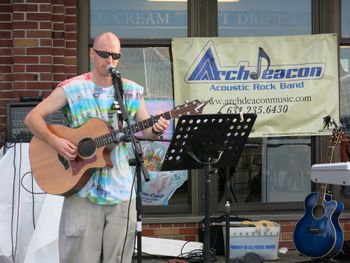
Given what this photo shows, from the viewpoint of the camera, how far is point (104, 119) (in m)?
3.59

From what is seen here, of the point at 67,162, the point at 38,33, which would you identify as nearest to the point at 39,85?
the point at 38,33

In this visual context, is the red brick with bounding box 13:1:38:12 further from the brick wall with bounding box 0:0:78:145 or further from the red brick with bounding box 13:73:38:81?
the red brick with bounding box 13:73:38:81

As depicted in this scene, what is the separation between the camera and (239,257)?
5512mm

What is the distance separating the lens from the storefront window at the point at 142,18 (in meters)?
6.00

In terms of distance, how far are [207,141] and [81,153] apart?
80cm

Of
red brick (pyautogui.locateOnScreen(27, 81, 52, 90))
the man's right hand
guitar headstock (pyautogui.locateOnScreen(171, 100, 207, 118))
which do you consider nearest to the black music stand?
guitar headstock (pyautogui.locateOnScreen(171, 100, 207, 118))

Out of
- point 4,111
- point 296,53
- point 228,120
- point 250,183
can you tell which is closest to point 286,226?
point 250,183

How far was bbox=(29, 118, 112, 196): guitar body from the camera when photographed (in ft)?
11.6

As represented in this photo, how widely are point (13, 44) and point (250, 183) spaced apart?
2709 millimetres

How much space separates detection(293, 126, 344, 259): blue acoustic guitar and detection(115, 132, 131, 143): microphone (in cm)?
260

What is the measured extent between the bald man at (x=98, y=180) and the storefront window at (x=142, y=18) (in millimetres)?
2470

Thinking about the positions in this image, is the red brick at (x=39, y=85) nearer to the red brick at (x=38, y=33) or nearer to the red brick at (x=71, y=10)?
the red brick at (x=38, y=33)

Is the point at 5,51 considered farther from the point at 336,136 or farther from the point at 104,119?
the point at 336,136

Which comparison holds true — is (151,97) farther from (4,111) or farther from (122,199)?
(122,199)
